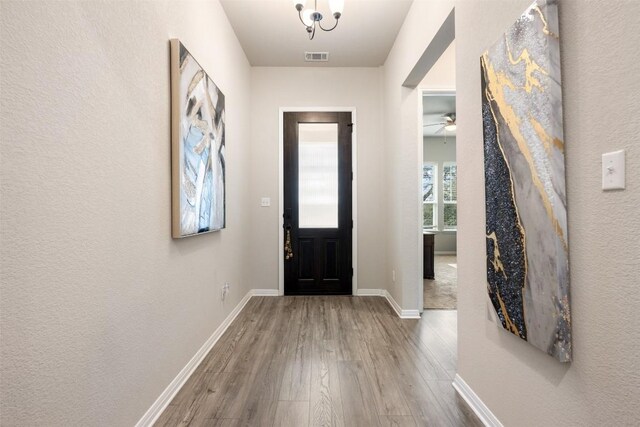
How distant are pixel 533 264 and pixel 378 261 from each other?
2841mm

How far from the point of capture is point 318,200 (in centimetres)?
399

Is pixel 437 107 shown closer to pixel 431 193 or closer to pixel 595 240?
pixel 431 193

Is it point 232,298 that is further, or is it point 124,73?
point 232,298

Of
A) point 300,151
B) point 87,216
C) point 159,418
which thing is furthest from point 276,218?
point 87,216

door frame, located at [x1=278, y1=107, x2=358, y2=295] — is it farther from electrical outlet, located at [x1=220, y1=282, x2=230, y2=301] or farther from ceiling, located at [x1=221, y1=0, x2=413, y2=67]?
electrical outlet, located at [x1=220, y1=282, x2=230, y2=301]

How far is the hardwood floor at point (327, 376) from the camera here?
1.61 metres

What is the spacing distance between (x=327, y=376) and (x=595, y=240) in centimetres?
162

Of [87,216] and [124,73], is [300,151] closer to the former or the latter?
[124,73]

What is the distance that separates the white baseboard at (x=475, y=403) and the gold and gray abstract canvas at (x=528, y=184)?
522 millimetres

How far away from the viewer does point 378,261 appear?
398 cm

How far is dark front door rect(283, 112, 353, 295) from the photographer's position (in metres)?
3.98

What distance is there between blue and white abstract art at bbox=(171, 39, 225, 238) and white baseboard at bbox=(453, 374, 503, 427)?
1.85 m

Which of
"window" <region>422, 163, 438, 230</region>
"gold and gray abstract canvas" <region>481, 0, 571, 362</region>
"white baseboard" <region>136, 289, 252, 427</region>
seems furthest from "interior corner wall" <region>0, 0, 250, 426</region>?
"window" <region>422, 163, 438, 230</region>

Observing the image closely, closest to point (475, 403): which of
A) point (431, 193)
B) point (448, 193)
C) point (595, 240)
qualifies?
point (595, 240)
